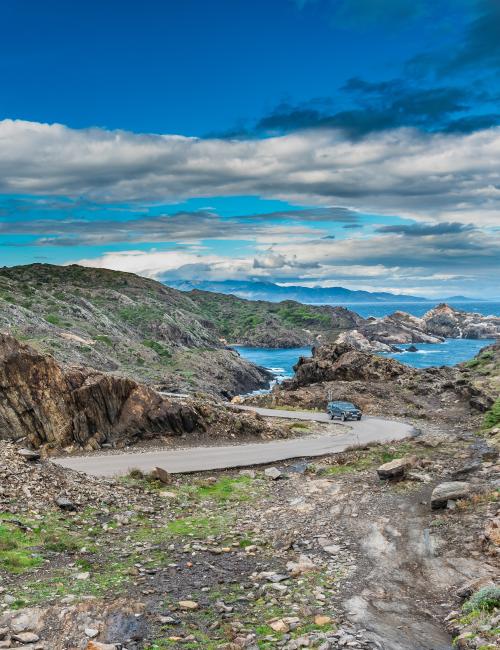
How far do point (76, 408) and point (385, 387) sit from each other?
1432 inches

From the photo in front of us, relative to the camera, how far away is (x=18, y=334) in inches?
2857

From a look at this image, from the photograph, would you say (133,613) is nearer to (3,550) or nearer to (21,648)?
(21,648)

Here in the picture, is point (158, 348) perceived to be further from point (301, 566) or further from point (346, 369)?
point (301, 566)

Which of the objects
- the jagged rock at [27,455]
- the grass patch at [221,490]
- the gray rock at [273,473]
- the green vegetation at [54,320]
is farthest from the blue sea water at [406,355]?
the jagged rock at [27,455]

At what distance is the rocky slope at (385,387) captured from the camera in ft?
161

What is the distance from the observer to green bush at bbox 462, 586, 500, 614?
10.7m

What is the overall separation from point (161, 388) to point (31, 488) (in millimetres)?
41889

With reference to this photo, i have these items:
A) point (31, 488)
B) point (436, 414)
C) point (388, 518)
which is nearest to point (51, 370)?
point (31, 488)

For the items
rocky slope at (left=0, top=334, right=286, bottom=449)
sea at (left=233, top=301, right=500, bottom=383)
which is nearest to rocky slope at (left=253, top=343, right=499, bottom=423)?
rocky slope at (left=0, top=334, right=286, bottom=449)

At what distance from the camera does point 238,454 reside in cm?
2978

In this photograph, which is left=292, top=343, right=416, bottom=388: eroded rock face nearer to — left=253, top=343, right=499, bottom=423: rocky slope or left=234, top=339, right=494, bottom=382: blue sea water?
left=253, top=343, right=499, bottom=423: rocky slope

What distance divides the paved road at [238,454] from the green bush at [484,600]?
1626cm

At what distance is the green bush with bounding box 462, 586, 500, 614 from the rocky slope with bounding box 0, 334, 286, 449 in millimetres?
22340

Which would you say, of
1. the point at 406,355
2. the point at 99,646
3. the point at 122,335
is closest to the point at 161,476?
the point at 99,646
